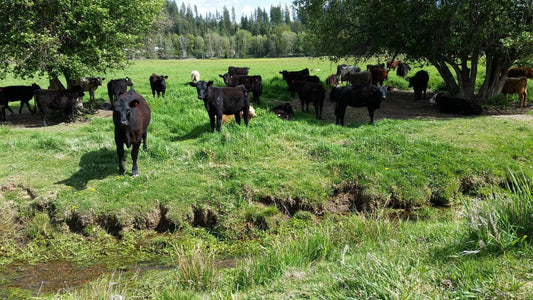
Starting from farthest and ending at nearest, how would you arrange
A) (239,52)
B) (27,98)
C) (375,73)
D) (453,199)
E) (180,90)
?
1. (239,52)
2. (375,73)
3. (180,90)
4. (27,98)
5. (453,199)

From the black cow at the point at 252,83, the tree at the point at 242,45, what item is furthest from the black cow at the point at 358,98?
the tree at the point at 242,45

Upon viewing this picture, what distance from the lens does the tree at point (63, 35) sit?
43.3 ft

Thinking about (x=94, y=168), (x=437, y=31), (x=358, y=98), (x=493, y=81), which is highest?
(x=437, y=31)

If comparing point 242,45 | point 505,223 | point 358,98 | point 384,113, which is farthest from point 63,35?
point 242,45

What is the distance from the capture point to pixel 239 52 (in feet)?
401

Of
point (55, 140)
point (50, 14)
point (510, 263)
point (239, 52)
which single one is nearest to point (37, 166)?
point (55, 140)

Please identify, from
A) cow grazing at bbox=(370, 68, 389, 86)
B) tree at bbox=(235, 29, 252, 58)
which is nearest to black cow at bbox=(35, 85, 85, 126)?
cow grazing at bbox=(370, 68, 389, 86)

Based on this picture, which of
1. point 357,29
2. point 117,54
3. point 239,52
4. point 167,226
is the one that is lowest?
point 167,226

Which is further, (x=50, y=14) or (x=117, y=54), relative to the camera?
(x=117, y=54)

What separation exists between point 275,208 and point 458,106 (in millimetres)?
11506

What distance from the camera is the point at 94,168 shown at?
966 cm

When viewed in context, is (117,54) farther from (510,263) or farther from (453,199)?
(510,263)

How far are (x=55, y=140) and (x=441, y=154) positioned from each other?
11.5 metres

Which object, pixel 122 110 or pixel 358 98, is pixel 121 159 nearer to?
pixel 122 110
